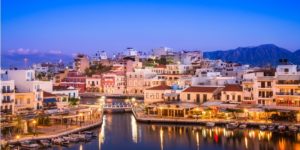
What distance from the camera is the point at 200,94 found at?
41.1 metres

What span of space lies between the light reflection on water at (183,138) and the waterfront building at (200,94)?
612 centimetres

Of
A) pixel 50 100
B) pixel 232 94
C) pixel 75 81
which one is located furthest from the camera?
pixel 75 81

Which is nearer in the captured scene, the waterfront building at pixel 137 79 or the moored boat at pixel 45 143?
the moored boat at pixel 45 143

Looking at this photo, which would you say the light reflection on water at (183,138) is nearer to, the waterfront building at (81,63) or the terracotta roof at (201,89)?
the terracotta roof at (201,89)

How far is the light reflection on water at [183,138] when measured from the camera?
27.8 m

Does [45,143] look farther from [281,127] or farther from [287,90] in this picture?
[287,90]

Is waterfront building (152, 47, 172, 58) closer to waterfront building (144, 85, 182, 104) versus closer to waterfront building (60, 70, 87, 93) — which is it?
waterfront building (60, 70, 87, 93)

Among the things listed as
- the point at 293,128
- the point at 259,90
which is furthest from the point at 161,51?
the point at 293,128

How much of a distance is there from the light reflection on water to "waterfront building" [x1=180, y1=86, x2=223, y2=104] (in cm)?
612

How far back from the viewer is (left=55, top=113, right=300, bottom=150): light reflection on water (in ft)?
91.1

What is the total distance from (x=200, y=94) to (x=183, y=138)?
10.9 meters

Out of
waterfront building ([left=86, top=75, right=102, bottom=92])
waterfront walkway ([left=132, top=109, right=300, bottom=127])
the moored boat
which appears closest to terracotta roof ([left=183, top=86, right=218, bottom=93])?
waterfront walkway ([left=132, top=109, right=300, bottom=127])

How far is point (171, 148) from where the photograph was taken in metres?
27.7

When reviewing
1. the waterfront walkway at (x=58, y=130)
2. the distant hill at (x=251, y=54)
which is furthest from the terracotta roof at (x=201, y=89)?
the distant hill at (x=251, y=54)
